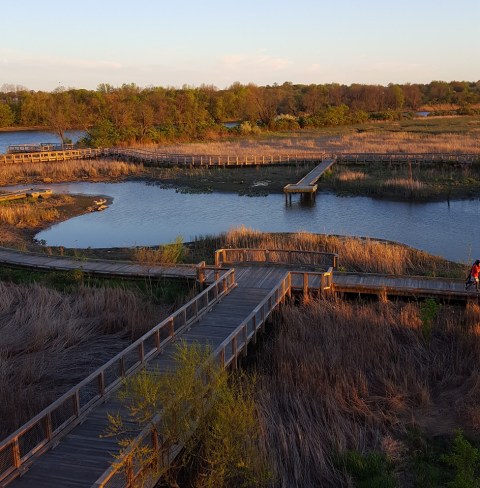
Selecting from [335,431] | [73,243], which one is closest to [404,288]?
[335,431]

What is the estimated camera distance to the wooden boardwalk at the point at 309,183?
115 feet

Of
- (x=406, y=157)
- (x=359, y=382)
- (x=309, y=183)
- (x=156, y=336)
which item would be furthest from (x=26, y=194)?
(x=359, y=382)

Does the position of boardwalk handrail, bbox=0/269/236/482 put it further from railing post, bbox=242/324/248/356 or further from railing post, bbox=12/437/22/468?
railing post, bbox=242/324/248/356

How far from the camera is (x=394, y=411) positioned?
10289mm

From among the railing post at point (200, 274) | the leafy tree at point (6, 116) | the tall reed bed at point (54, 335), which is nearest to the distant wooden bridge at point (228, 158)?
the railing post at point (200, 274)

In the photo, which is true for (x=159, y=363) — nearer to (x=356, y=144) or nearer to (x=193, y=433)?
(x=193, y=433)

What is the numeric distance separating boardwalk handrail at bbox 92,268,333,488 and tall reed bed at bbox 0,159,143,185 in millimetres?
33524

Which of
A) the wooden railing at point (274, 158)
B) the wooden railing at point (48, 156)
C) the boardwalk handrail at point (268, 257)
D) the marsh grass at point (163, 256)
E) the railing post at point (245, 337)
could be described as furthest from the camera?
the wooden railing at point (48, 156)

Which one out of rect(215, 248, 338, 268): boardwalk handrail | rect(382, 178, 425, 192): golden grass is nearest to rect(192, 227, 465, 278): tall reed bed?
rect(215, 248, 338, 268): boardwalk handrail

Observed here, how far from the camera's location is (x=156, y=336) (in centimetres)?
1158

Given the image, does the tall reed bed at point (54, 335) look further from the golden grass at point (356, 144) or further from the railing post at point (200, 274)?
the golden grass at point (356, 144)

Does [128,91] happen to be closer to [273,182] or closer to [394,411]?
[273,182]

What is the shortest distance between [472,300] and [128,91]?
3976 inches

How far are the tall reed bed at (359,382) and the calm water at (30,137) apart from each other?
63.0 meters
